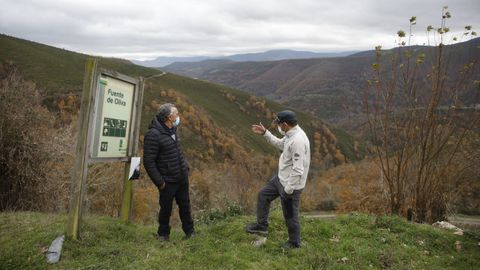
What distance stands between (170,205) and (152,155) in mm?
925

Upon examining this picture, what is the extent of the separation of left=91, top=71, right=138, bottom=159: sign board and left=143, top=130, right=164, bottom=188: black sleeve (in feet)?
2.21

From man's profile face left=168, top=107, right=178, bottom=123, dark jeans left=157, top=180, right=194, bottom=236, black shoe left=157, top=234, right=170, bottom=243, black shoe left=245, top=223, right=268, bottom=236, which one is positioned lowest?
black shoe left=157, top=234, right=170, bottom=243

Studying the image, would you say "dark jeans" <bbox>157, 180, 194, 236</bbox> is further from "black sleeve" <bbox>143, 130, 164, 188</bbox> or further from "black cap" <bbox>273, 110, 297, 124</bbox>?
"black cap" <bbox>273, 110, 297, 124</bbox>

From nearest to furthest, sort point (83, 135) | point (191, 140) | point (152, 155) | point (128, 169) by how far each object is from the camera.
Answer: point (83, 135) < point (152, 155) < point (128, 169) < point (191, 140)

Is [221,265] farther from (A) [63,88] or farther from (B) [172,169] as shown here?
(A) [63,88]

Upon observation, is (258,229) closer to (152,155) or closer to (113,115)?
(152,155)

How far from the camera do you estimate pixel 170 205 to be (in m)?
6.61

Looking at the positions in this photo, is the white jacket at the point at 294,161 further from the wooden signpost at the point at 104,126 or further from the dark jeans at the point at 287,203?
the wooden signpost at the point at 104,126

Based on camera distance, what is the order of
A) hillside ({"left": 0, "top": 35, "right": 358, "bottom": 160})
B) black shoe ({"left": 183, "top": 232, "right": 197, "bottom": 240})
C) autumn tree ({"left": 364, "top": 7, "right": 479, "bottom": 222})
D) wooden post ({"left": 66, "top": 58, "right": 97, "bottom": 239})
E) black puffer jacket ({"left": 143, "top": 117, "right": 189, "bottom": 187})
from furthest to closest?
hillside ({"left": 0, "top": 35, "right": 358, "bottom": 160}) → autumn tree ({"left": 364, "top": 7, "right": 479, "bottom": 222}) → black shoe ({"left": 183, "top": 232, "right": 197, "bottom": 240}) → black puffer jacket ({"left": 143, "top": 117, "right": 189, "bottom": 187}) → wooden post ({"left": 66, "top": 58, "right": 97, "bottom": 239})

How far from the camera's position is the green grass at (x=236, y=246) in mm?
5602

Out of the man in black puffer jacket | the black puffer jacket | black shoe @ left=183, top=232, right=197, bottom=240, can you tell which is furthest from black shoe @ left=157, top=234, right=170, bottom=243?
the black puffer jacket

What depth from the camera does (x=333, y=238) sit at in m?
7.25

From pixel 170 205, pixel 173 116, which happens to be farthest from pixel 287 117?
pixel 170 205

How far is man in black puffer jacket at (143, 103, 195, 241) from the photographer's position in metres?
6.19
